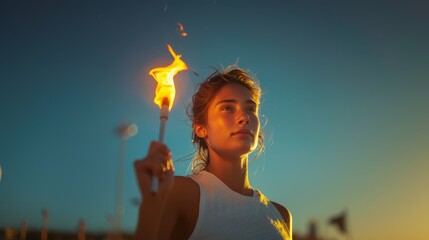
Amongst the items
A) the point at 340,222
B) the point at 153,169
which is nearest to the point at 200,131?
the point at 153,169

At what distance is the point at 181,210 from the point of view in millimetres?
3797

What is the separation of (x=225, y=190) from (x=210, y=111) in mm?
1027

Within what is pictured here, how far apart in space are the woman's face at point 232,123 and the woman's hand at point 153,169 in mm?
1748

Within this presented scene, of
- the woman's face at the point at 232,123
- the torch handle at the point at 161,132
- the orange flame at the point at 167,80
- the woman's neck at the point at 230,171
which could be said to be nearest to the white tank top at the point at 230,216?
the woman's neck at the point at 230,171

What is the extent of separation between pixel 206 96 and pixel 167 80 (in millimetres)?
1202

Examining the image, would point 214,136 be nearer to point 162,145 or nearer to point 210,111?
point 210,111

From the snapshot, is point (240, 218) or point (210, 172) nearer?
point (240, 218)

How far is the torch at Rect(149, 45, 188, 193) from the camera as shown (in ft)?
9.70

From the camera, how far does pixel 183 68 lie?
4.49 metres

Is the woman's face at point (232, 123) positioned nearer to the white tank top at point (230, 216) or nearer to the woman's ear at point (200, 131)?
the woman's ear at point (200, 131)

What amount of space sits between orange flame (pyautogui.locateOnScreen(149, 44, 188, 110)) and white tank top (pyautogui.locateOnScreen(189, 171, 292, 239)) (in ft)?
3.56

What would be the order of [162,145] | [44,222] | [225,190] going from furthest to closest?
[44,222] < [225,190] < [162,145]

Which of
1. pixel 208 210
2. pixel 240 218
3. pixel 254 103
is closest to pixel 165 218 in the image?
pixel 208 210

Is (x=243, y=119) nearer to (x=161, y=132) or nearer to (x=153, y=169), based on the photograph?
(x=161, y=132)
